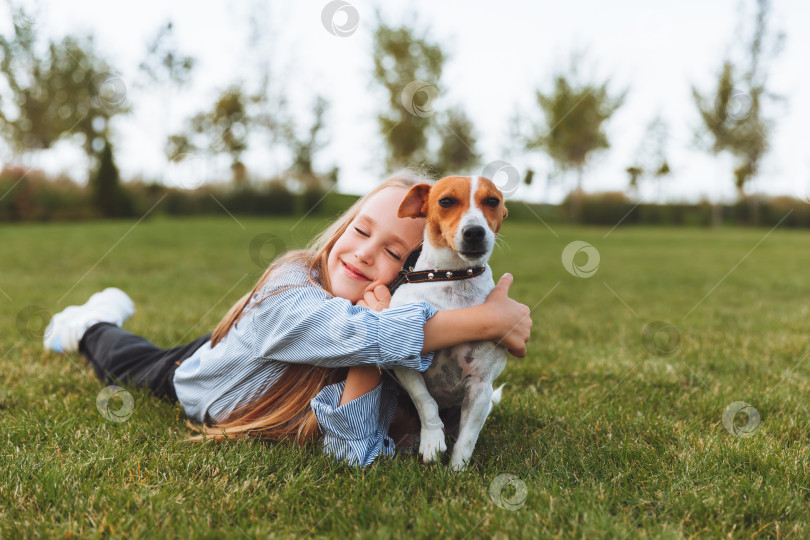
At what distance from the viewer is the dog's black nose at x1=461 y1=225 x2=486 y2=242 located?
2.37m

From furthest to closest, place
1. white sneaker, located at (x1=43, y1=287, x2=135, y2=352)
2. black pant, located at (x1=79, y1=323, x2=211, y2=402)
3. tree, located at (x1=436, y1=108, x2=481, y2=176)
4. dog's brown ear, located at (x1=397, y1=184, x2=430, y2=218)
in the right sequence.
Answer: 1. tree, located at (x1=436, y1=108, x2=481, y2=176)
2. white sneaker, located at (x1=43, y1=287, x2=135, y2=352)
3. black pant, located at (x1=79, y1=323, x2=211, y2=402)
4. dog's brown ear, located at (x1=397, y1=184, x2=430, y2=218)

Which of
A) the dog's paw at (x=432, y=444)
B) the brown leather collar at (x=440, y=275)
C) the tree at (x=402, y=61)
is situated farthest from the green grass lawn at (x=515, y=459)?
the tree at (x=402, y=61)

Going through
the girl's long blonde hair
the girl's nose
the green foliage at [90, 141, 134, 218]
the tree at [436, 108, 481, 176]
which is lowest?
the green foliage at [90, 141, 134, 218]

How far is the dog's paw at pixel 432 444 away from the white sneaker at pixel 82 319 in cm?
301

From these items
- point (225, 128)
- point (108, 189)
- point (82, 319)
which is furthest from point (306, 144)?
point (82, 319)

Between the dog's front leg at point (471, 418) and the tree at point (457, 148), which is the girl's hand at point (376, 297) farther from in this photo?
the tree at point (457, 148)

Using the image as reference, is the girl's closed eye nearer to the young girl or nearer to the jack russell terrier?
the young girl

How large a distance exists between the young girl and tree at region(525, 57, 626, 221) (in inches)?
1122

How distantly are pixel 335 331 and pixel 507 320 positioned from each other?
714 millimetres

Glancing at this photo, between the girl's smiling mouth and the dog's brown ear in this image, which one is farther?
the girl's smiling mouth

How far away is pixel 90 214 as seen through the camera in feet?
71.6

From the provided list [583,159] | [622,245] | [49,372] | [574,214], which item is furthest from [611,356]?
[574,214]

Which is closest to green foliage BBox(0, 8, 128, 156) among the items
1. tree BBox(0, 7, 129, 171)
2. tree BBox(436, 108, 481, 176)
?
tree BBox(0, 7, 129, 171)

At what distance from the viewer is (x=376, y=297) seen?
9.33ft
